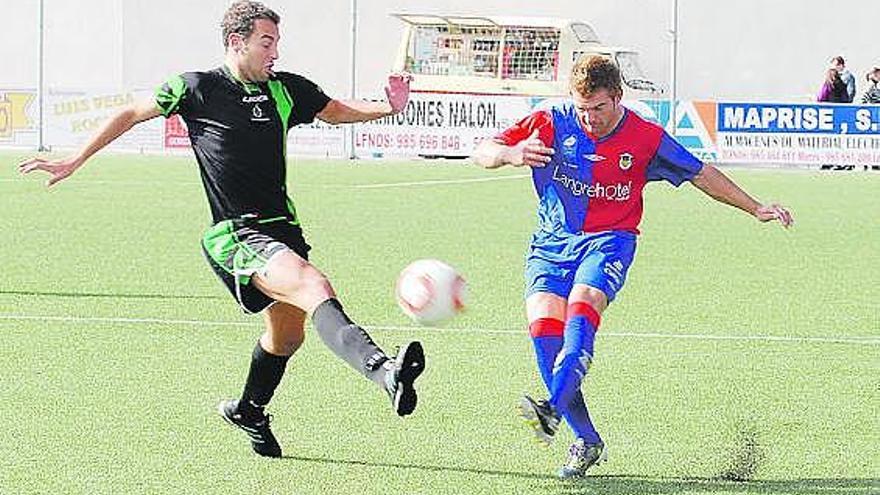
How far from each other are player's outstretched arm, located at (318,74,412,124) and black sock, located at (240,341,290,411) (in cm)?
99

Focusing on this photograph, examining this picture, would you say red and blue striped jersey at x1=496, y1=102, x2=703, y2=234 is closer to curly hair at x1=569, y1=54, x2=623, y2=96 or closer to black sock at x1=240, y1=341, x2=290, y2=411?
curly hair at x1=569, y1=54, x2=623, y2=96

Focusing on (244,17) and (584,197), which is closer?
(244,17)

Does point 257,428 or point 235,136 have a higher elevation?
point 235,136

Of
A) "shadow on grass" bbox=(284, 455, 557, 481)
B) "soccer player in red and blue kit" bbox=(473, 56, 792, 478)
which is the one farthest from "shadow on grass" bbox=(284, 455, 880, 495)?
"soccer player in red and blue kit" bbox=(473, 56, 792, 478)

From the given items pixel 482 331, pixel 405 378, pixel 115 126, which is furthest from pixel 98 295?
Result: pixel 405 378

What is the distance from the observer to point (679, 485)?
22.8 feet

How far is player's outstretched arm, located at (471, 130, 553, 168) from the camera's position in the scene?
23.3 ft

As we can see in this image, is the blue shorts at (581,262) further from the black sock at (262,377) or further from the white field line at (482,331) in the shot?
the white field line at (482,331)

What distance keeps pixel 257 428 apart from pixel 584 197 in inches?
62.8

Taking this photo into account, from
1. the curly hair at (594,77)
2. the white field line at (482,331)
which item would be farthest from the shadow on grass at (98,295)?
the curly hair at (594,77)

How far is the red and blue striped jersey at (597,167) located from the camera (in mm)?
7445

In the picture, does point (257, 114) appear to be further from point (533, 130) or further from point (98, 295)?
point (98, 295)

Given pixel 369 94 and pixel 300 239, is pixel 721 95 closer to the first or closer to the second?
pixel 369 94

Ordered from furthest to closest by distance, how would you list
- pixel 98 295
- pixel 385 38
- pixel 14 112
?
pixel 385 38, pixel 14 112, pixel 98 295
